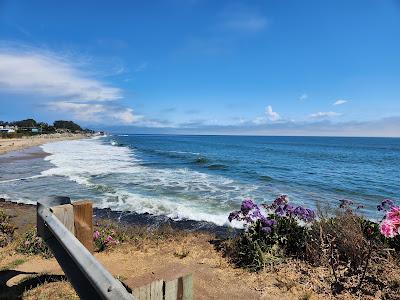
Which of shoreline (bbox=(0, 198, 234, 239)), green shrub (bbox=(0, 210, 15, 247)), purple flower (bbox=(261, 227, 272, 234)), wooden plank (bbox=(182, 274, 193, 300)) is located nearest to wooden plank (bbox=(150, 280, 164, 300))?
wooden plank (bbox=(182, 274, 193, 300))

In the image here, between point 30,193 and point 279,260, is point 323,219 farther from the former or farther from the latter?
point 30,193

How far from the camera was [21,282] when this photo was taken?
16.1 feet

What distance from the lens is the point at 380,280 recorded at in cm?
511

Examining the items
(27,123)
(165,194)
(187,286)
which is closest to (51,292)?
(187,286)

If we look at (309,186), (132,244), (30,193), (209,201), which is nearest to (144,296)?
(132,244)

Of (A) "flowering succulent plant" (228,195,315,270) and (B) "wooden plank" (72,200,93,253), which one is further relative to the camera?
(A) "flowering succulent plant" (228,195,315,270)

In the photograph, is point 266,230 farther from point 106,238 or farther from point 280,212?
point 106,238

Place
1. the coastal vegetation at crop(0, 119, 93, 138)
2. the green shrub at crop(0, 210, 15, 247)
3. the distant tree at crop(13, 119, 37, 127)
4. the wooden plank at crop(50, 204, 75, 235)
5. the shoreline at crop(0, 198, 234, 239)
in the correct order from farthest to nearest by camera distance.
A: the distant tree at crop(13, 119, 37, 127) → the coastal vegetation at crop(0, 119, 93, 138) → the shoreline at crop(0, 198, 234, 239) → the green shrub at crop(0, 210, 15, 247) → the wooden plank at crop(50, 204, 75, 235)

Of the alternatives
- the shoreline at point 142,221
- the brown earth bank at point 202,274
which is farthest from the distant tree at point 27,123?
the brown earth bank at point 202,274

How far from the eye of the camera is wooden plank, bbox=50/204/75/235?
9.93 feet

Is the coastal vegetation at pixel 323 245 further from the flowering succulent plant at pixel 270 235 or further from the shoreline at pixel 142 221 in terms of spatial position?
the shoreline at pixel 142 221

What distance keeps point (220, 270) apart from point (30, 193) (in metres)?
13.5

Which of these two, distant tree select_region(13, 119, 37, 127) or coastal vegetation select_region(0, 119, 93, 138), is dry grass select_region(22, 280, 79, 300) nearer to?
coastal vegetation select_region(0, 119, 93, 138)

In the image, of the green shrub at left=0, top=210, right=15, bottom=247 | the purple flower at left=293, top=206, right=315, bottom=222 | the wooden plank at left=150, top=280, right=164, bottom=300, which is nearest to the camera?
the wooden plank at left=150, top=280, right=164, bottom=300
